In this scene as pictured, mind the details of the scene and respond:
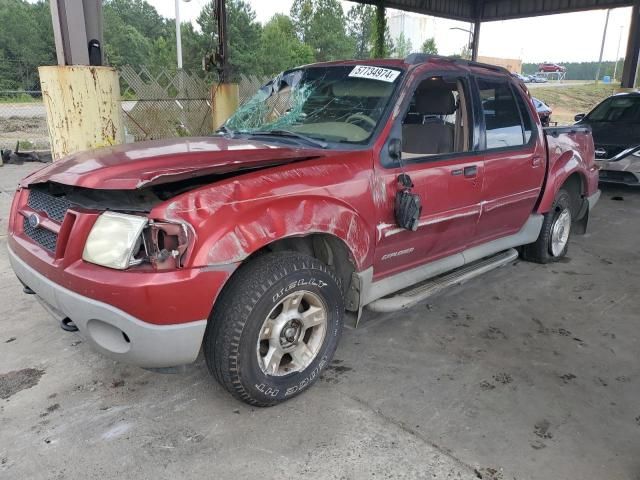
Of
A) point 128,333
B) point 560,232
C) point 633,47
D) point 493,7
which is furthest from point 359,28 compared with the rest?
point 128,333

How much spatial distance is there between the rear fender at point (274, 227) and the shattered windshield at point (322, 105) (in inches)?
22.7

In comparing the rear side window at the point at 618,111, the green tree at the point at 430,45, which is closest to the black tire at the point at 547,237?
the rear side window at the point at 618,111

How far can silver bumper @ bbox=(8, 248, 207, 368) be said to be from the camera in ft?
7.29

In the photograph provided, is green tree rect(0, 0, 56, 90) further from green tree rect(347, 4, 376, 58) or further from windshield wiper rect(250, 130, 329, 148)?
windshield wiper rect(250, 130, 329, 148)

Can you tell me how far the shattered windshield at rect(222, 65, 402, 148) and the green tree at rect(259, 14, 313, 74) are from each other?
1940 inches

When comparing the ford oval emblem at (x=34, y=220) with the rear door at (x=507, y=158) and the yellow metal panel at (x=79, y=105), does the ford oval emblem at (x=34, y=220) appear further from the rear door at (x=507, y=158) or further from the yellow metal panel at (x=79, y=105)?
the yellow metal panel at (x=79, y=105)

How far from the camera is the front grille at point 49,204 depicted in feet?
8.51

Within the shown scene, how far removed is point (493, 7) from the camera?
16.9 metres

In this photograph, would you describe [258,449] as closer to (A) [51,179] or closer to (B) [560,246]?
(A) [51,179]

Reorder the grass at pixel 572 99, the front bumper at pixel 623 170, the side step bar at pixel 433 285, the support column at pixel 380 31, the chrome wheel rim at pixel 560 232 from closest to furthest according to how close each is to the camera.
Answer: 1. the side step bar at pixel 433 285
2. the chrome wheel rim at pixel 560 232
3. the front bumper at pixel 623 170
4. the support column at pixel 380 31
5. the grass at pixel 572 99

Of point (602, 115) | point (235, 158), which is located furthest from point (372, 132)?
point (602, 115)

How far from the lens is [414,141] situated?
3.55 metres

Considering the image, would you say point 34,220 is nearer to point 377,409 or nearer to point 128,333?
point 128,333

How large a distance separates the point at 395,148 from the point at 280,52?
5573cm
